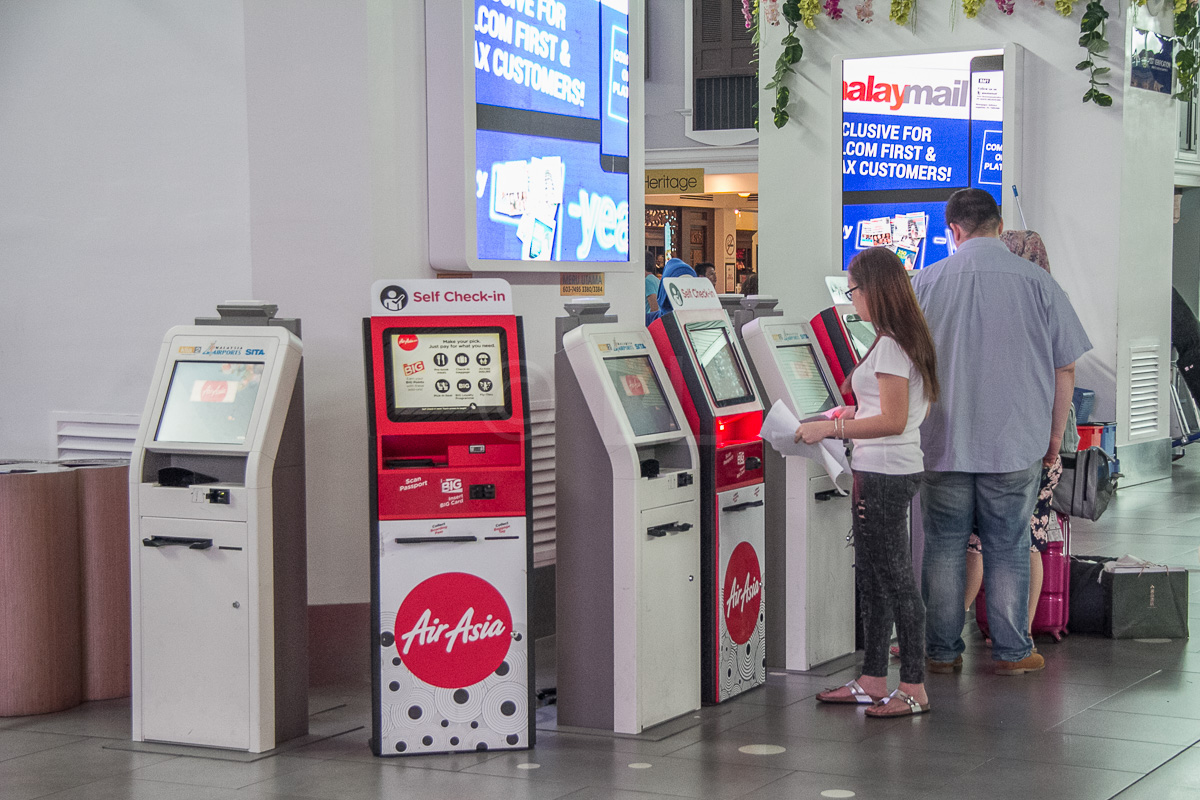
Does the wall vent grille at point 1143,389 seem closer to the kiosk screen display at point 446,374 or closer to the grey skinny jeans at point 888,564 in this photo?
the grey skinny jeans at point 888,564

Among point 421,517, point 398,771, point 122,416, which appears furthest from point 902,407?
point 122,416

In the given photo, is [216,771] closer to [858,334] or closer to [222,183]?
[222,183]

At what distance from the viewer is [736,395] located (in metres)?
4.66

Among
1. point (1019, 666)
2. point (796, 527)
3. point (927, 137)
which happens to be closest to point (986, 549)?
point (1019, 666)

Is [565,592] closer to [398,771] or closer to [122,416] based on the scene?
[398,771]

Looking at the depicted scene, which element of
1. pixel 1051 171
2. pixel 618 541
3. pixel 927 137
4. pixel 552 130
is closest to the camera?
pixel 618 541

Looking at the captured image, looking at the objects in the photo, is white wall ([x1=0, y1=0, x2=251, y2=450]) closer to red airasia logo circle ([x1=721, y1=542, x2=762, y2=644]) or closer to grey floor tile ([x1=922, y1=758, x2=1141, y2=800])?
red airasia logo circle ([x1=721, y1=542, x2=762, y2=644])

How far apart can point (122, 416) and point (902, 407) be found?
286cm

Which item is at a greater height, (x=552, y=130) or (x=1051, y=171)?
(x=1051, y=171)

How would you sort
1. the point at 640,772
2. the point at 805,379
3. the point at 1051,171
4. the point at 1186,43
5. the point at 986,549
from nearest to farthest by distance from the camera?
the point at 640,772 < the point at 986,549 < the point at 805,379 < the point at 1051,171 < the point at 1186,43

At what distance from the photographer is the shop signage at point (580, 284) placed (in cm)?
574

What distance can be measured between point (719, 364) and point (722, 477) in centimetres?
39

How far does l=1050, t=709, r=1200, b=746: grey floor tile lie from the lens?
408 cm

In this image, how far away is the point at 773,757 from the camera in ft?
12.9
